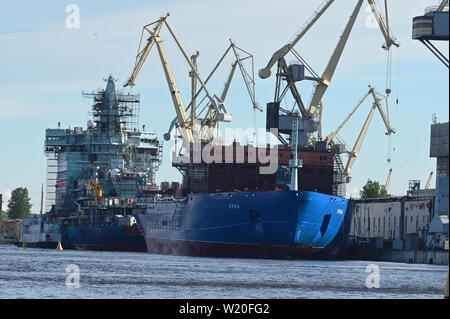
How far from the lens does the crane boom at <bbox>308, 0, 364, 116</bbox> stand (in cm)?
12444

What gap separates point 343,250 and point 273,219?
45.2 feet

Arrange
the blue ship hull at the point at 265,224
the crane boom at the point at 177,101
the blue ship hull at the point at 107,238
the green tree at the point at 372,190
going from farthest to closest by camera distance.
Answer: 1. the green tree at the point at 372,190
2. the blue ship hull at the point at 107,238
3. the crane boom at the point at 177,101
4. the blue ship hull at the point at 265,224

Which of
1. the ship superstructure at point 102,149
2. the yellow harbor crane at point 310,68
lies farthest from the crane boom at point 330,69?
the ship superstructure at point 102,149

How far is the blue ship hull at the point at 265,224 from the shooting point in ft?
314

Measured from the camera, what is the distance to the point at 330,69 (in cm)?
12569

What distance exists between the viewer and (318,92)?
12538 cm

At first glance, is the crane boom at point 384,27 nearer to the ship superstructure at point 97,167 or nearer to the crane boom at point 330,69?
the crane boom at point 330,69

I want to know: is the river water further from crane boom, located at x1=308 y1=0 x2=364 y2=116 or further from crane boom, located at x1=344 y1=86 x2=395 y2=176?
crane boom, located at x1=344 y1=86 x2=395 y2=176

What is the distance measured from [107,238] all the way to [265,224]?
5414 cm

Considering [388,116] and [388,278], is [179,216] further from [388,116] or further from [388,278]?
[388,116]

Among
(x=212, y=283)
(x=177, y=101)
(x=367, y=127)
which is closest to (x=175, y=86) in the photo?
(x=177, y=101)

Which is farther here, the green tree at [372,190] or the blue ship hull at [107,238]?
the green tree at [372,190]

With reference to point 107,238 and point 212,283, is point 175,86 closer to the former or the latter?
point 107,238

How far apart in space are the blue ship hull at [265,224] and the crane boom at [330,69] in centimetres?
1984
